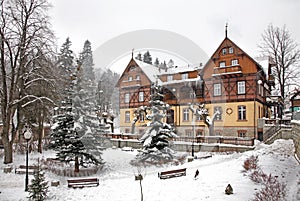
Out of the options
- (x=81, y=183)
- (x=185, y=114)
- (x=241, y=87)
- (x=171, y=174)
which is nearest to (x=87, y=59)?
(x=185, y=114)

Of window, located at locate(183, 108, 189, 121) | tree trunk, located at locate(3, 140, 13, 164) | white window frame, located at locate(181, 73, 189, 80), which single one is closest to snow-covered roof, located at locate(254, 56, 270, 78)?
white window frame, located at locate(181, 73, 189, 80)

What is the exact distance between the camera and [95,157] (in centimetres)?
1773

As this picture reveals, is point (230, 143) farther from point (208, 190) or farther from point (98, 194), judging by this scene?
point (98, 194)

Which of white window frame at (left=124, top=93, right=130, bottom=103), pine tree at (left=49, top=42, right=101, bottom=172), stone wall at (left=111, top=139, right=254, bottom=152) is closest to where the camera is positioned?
pine tree at (left=49, top=42, right=101, bottom=172)

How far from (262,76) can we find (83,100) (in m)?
20.3

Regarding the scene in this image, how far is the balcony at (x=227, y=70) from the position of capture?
89.5 feet

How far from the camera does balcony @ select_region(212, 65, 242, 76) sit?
27266mm

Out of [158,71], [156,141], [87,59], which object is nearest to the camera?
[156,141]

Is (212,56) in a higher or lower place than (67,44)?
lower

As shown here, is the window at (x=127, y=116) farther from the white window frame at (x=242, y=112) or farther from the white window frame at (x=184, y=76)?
the white window frame at (x=242, y=112)

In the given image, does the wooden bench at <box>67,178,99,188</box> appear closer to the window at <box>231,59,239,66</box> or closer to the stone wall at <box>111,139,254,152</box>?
the stone wall at <box>111,139,254,152</box>

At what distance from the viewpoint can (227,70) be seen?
1100 inches

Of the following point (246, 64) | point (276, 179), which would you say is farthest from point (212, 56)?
point (276, 179)

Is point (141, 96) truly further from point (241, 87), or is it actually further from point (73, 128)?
point (73, 128)
